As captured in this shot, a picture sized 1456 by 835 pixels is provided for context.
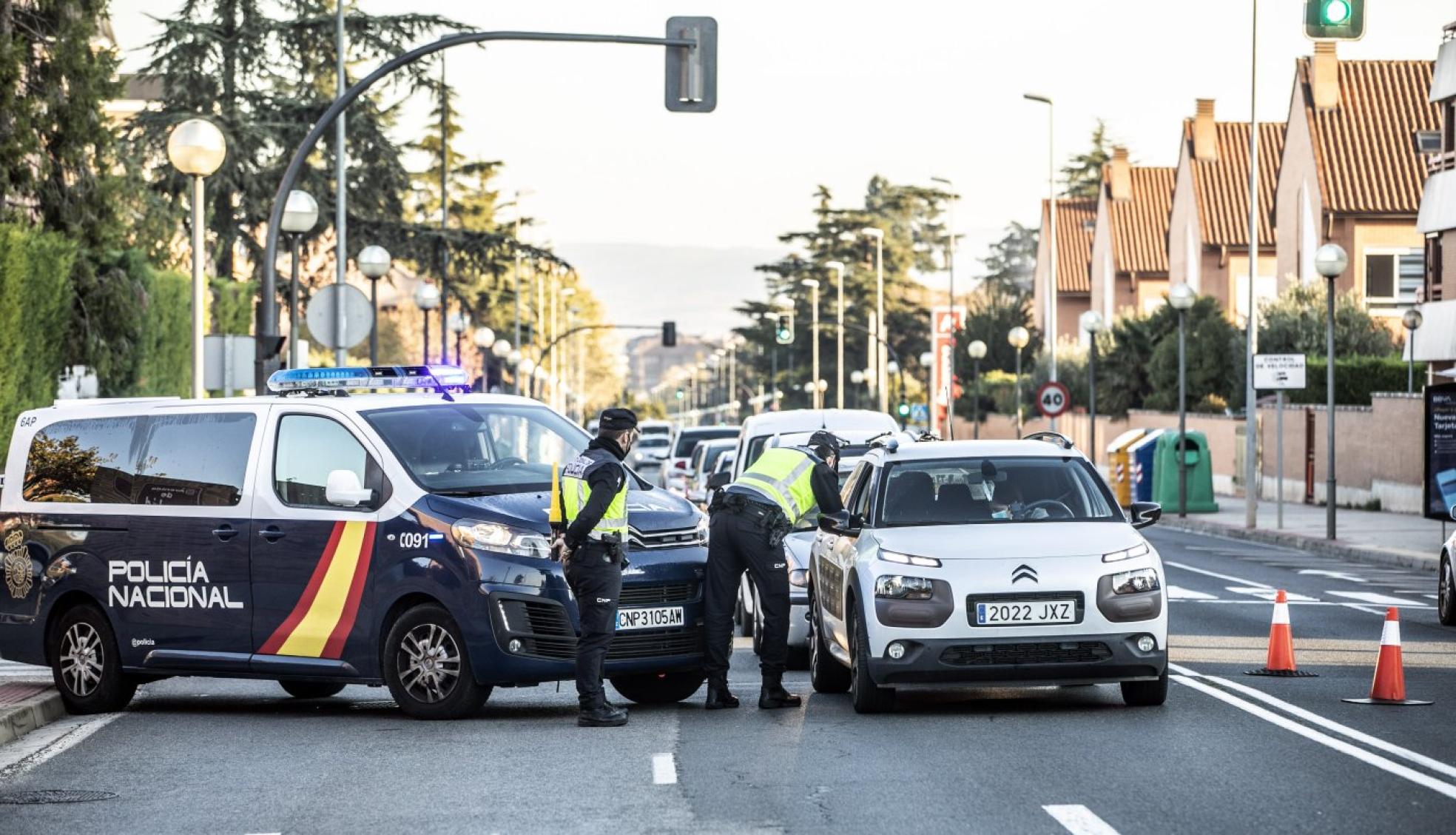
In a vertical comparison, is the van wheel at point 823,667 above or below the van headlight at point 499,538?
below

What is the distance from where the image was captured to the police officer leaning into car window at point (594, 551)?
1233cm

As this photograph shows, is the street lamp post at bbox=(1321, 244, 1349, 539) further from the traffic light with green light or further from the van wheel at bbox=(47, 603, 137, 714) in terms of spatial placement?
the van wheel at bbox=(47, 603, 137, 714)

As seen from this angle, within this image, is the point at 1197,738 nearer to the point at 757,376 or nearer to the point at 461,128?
the point at 461,128

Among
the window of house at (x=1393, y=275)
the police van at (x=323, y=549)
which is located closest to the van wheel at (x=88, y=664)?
the police van at (x=323, y=549)

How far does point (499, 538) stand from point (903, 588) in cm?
231

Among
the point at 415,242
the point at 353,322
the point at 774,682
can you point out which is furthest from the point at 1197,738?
the point at 415,242

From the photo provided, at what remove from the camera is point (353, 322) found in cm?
2561

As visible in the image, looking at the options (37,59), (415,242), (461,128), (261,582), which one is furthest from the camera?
(461,128)

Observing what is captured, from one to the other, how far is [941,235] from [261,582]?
139603 millimetres

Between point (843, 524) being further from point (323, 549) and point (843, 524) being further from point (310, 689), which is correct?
point (310, 689)

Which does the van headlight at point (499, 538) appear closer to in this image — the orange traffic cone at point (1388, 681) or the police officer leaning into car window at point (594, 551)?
the police officer leaning into car window at point (594, 551)

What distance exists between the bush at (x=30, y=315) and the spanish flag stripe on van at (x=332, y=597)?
16.7 metres

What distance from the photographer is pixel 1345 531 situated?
35.5 meters

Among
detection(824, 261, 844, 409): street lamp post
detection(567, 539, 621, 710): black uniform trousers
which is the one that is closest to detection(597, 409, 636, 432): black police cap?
detection(567, 539, 621, 710): black uniform trousers
